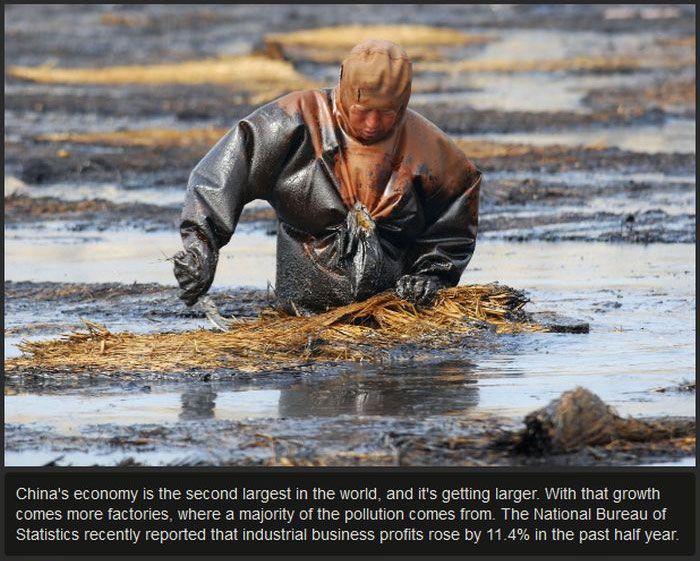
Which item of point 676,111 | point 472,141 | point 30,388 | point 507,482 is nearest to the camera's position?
point 507,482

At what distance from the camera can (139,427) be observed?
28.0ft

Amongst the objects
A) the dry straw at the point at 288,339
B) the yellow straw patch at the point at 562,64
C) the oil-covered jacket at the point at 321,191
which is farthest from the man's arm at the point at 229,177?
the yellow straw patch at the point at 562,64

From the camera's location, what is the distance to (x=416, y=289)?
10.6 metres

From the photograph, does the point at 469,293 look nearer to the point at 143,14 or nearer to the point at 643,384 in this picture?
the point at 643,384

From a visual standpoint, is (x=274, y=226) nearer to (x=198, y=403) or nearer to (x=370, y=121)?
(x=370, y=121)

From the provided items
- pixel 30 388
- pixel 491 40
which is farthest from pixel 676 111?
pixel 30 388

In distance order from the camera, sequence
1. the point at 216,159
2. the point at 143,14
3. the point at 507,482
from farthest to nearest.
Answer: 1. the point at 143,14
2. the point at 216,159
3. the point at 507,482

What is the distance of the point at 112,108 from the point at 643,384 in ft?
61.3

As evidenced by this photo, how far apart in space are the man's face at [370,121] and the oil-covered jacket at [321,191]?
107mm

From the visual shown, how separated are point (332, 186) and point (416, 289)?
29.6 inches

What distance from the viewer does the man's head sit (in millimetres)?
10047

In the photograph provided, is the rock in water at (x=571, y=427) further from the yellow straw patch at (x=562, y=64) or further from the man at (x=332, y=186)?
the yellow straw patch at (x=562, y=64)

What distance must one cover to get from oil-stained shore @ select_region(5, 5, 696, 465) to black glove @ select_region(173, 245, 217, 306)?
2.24ft

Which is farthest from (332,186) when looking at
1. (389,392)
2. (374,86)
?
(389,392)
